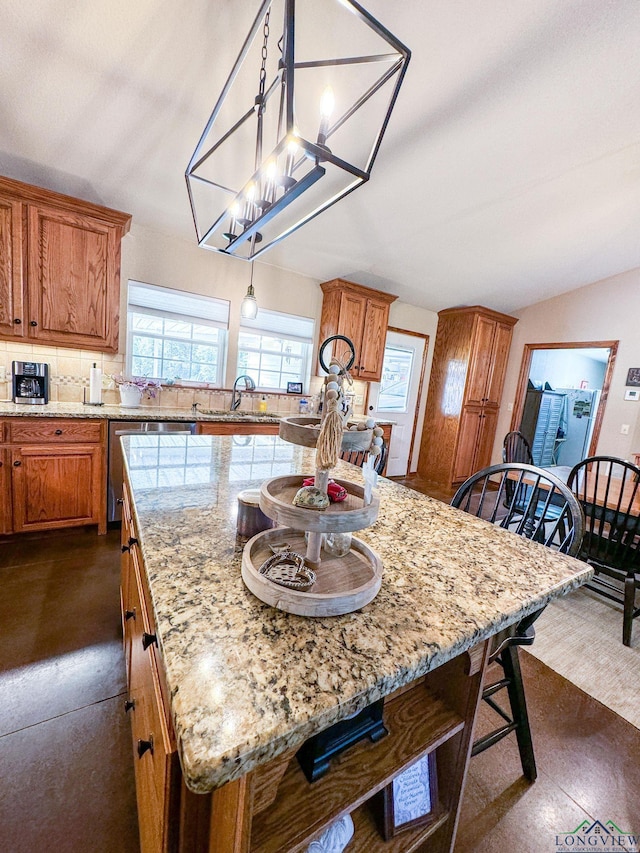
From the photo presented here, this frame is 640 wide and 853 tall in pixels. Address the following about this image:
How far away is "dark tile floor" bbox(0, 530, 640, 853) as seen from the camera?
1.08 metres

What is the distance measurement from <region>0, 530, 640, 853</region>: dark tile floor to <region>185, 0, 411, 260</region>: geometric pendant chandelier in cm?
201

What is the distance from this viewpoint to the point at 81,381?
3.07m

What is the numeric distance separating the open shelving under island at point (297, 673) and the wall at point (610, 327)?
4275 millimetres

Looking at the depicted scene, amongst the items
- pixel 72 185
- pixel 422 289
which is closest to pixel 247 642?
pixel 72 185

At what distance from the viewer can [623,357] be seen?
4.20m

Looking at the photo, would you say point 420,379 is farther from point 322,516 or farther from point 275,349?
point 322,516

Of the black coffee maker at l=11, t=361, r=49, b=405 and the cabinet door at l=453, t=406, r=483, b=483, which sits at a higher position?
the black coffee maker at l=11, t=361, r=49, b=405

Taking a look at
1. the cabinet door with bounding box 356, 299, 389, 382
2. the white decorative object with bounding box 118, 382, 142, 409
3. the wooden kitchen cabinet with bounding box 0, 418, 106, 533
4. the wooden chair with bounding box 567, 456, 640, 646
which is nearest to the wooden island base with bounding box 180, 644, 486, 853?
the wooden chair with bounding box 567, 456, 640, 646

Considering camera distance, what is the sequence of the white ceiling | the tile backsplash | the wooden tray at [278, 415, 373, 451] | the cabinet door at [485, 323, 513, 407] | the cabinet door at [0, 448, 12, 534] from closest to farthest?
the wooden tray at [278, 415, 373, 451]
the white ceiling
the cabinet door at [0, 448, 12, 534]
the tile backsplash
the cabinet door at [485, 323, 513, 407]

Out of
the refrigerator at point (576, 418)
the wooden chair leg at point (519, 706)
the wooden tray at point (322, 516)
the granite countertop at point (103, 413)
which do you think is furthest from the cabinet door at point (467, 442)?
the wooden tray at point (322, 516)

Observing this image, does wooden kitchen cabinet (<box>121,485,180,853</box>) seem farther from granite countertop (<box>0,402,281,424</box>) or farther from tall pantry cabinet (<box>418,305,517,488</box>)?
tall pantry cabinet (<box>418,305,517,488</box>)

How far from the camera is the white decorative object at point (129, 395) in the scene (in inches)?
120

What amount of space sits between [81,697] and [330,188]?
10.7ft

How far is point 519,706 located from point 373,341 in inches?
143
